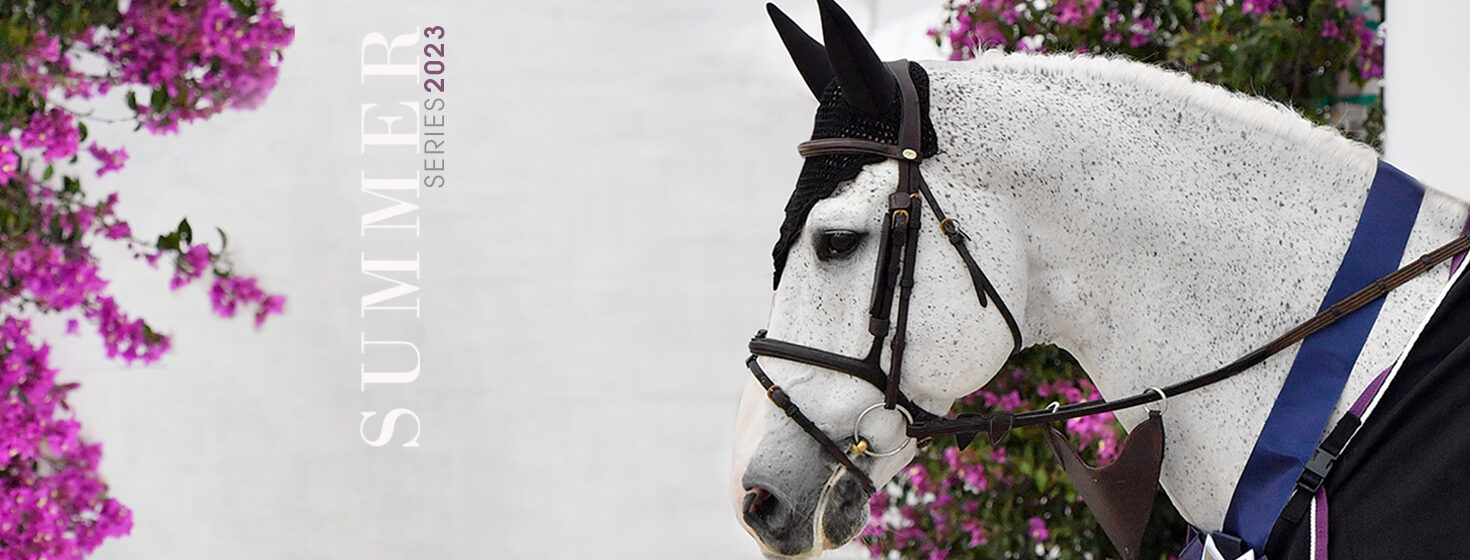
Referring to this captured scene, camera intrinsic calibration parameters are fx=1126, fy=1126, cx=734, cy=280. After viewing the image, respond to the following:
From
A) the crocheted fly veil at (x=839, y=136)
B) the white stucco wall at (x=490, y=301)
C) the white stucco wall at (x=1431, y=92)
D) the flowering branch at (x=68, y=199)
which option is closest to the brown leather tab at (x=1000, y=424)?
the crocheted fly veil at (x=839, y=136)

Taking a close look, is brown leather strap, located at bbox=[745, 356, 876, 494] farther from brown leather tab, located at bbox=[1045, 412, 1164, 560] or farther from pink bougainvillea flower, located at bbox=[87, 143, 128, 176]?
pink bougainvillea flower, located at bbox=[87, 143, 128, 176]

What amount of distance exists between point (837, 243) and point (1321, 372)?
1.36 feet

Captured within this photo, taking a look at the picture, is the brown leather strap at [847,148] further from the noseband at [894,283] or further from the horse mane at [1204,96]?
the horse mane at [1204,96]

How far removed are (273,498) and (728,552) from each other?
3.60ft

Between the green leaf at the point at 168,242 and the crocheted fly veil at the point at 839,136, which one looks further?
the green leaf at the point at 168,242

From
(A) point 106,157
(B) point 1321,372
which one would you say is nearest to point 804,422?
(B) point 1321,372

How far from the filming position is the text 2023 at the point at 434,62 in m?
2.67

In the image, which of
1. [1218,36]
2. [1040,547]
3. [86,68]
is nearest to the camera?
[1218,36]

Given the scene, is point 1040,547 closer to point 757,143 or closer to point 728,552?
point 728,552

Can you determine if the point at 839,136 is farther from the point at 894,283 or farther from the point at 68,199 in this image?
the point at 68,199

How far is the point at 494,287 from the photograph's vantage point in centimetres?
268

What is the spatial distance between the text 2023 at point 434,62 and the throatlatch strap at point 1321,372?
215 centimetres

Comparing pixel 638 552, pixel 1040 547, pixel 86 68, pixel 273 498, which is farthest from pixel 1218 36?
pixel 86 68

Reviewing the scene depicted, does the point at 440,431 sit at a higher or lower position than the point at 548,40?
lower
